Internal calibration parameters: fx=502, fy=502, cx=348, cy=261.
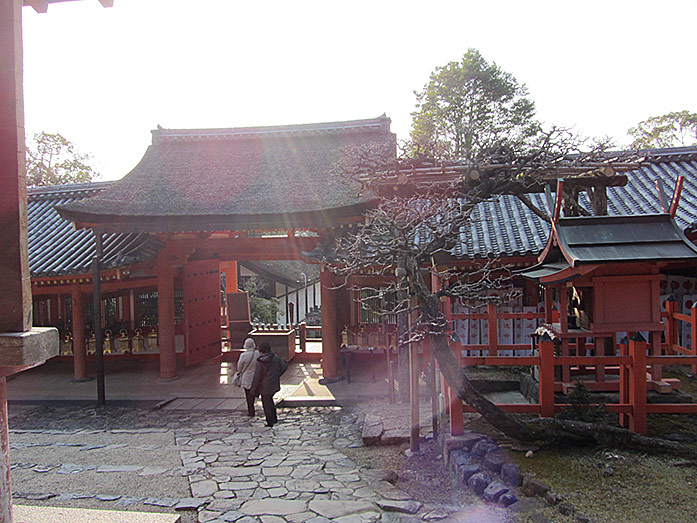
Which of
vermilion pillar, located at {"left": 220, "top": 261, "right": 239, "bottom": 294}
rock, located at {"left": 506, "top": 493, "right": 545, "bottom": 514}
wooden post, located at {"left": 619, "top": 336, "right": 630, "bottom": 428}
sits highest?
vermilion pillar, located at {"left": 220, "top": 261, "right": 239, "bottom": 294}

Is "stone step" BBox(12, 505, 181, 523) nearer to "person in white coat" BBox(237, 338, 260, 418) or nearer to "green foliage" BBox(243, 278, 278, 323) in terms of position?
"person in white coat" BBox(237, 338, 260, 418)

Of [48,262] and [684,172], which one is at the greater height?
[684,172]

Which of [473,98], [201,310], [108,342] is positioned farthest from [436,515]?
[473,98]

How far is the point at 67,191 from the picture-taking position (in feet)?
52.0

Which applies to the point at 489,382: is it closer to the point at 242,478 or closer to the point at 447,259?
the point at 447,259

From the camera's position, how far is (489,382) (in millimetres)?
8766

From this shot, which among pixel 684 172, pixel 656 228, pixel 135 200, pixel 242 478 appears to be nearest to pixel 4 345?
pixel 242 478

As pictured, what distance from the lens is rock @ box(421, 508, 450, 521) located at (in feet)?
15.6

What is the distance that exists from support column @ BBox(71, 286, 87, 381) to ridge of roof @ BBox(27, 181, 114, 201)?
488 centimetres

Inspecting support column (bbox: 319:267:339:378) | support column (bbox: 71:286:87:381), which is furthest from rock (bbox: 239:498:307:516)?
support column (bbox: 71:286:87:381)

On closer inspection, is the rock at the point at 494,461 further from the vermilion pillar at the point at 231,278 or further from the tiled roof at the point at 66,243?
the vermilion pillar at the point at 231,278

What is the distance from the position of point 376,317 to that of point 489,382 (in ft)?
14.1

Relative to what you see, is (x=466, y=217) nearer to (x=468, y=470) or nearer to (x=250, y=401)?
(x=468, y=470)

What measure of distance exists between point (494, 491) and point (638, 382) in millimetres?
2400
